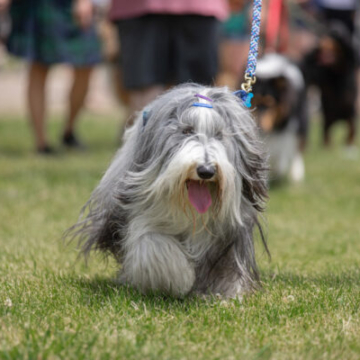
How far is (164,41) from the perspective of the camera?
5.78m

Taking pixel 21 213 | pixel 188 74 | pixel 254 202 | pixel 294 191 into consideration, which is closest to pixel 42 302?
pixel 254 202

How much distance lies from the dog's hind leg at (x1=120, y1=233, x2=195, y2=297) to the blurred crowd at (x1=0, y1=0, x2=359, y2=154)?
1184 mm

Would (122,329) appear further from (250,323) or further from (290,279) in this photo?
(290,279)

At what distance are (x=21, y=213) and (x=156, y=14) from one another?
1.85 meters

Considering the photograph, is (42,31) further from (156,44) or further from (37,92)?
(156,44)

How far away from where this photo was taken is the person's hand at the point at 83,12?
795cm

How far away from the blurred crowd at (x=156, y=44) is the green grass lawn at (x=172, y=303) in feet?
3.72

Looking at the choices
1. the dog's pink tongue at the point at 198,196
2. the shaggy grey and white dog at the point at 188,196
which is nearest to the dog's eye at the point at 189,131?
the shaggy grey and white dog at the point at 188,196

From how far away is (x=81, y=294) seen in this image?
3441mm

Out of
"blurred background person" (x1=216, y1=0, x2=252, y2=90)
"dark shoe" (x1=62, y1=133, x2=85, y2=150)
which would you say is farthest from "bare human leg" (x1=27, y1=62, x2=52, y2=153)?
"blurred background person" (x1=216, y1=0, x2=252, y2=90)

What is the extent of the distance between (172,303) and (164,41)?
2.94 m

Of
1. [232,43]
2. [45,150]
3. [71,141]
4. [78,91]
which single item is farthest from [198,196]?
[232,43]

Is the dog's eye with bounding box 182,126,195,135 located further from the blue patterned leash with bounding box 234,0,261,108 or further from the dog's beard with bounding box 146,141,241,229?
the blue patterned leash with bounding box 234,0,261,108

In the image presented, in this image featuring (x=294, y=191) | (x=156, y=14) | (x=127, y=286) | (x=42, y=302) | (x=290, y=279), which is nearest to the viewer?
(x=42, y=302)
